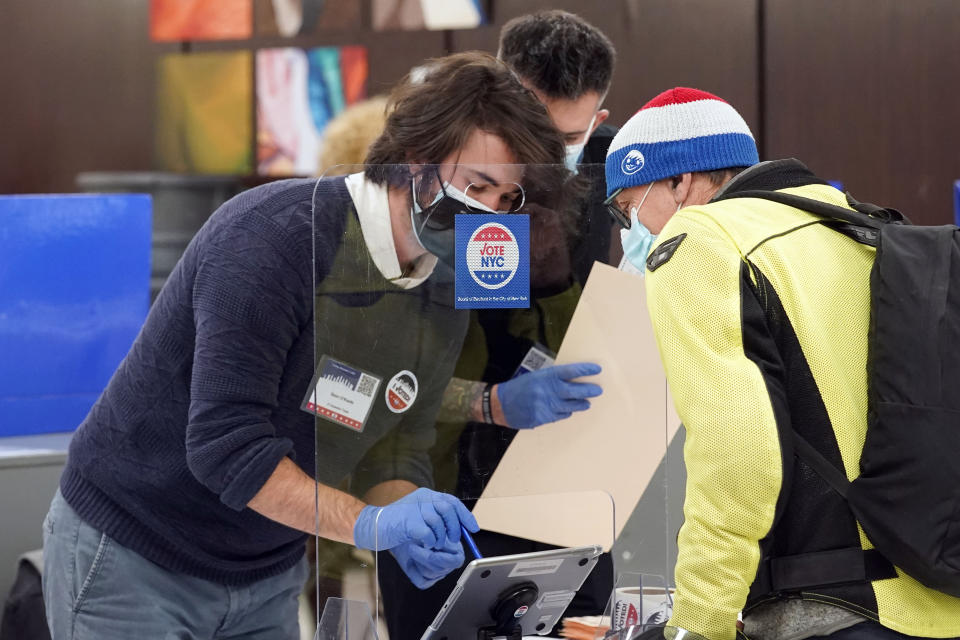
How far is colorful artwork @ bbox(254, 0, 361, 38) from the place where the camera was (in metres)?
4.75

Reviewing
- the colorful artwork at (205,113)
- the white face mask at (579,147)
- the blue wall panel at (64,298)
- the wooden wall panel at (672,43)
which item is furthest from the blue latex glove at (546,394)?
the colorful artwork at (205,113)

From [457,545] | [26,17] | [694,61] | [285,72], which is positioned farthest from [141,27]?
[457,545]

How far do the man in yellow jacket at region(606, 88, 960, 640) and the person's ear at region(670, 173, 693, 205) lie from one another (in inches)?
9.1

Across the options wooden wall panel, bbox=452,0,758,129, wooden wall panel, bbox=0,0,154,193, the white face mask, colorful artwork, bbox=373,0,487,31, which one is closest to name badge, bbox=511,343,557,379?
the white face mask

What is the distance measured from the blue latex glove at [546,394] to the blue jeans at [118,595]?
512 mm

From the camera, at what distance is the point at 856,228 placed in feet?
3.42

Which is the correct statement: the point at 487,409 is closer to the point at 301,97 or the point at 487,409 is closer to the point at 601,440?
the point at 601,440

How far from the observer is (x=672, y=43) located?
443 cm

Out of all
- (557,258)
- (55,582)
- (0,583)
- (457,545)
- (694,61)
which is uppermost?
(694,61)

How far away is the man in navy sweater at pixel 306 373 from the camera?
1.23 m

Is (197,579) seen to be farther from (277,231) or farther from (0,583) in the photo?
(0,583)

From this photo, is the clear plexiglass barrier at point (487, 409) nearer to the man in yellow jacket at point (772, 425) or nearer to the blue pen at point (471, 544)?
the blue pen at point (471, 544)

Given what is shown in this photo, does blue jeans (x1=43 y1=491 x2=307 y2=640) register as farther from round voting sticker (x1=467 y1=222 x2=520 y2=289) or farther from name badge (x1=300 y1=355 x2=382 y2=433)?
round voting sticker (x1=467 y1=222 x2=520 y2=289)

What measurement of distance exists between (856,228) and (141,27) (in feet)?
15.3
